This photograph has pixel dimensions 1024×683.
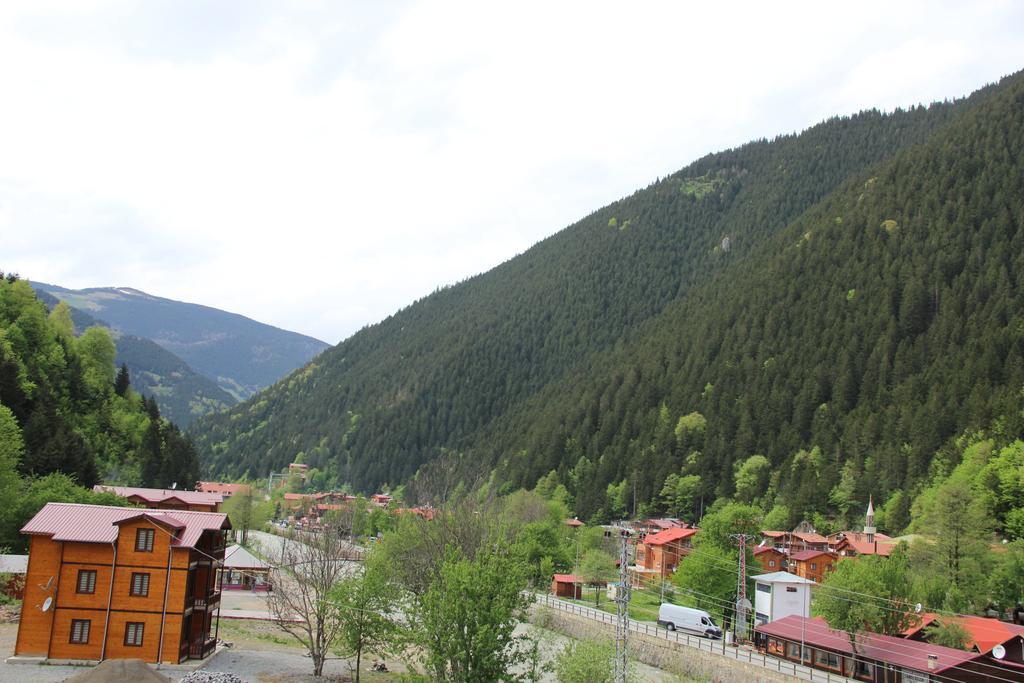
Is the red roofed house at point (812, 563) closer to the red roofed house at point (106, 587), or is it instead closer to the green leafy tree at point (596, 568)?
the green leafy tree at point (596, 568)

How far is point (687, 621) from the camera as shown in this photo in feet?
228

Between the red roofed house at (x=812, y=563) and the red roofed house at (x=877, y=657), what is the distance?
25731mm

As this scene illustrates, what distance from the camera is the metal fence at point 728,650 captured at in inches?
2042

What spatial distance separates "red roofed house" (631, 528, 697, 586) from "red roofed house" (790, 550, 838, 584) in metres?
12.6

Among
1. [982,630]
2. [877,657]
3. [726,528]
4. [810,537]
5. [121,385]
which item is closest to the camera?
[877,657]

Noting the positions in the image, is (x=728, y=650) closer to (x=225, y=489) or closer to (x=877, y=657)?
(x=877, y=657)

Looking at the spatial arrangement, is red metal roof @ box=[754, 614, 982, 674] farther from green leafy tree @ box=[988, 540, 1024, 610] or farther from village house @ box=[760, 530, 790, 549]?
village house @ box=[760, 530, 790, 549]

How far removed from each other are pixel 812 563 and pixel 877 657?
39.2 m

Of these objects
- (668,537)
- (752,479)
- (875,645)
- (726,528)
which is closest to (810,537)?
(726,528)

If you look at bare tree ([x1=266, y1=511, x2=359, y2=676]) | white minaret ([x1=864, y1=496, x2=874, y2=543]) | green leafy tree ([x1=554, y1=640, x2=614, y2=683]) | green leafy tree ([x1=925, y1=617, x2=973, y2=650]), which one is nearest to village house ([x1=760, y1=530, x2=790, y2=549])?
white minaret ([x1=864, y1=496, x2=874, y2=543])

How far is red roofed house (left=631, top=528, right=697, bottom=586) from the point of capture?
102375 millimetres

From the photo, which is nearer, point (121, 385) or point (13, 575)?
point (13, 575)

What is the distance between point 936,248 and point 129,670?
520 feet

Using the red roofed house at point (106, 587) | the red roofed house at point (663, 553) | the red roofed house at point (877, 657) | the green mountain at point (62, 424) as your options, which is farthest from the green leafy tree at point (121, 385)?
the red roofed house at point (877, 657)
